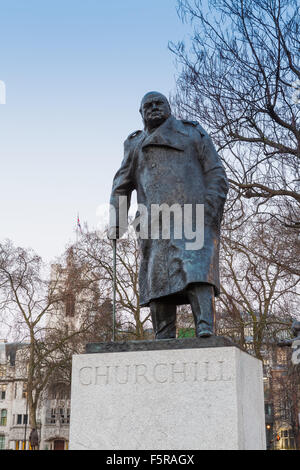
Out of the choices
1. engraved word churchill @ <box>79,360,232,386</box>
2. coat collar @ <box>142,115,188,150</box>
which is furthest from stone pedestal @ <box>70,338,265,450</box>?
coat collar @ <box>142,115,188,150</box>

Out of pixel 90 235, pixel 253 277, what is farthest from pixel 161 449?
pixel 90 235

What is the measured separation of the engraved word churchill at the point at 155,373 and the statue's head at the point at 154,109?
2.34 m

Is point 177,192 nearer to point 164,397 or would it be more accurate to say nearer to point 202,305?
point 202,305

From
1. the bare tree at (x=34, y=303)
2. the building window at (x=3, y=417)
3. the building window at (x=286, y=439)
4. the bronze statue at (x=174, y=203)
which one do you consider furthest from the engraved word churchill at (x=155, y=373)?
the building window at (x=286, y=439)

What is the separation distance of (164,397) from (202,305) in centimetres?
86

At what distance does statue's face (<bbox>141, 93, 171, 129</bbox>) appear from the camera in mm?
5480

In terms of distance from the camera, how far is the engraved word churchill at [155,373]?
14.0ft

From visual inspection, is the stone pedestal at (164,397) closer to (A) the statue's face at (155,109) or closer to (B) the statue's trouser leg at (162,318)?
(B) the statue's trouser leg at (162,318)

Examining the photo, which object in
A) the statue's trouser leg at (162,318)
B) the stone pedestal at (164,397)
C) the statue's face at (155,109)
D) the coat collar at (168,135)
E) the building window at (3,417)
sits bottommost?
the building window at (3,417)

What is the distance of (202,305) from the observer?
4.79 metres

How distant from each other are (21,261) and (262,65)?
857 inches

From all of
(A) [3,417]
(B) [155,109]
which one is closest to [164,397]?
(B) [155,109]

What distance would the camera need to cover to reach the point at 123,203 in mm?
5738

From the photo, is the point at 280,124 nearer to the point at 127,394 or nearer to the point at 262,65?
the point at 262,65
